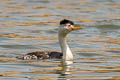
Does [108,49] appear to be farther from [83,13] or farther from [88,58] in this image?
[83,13]

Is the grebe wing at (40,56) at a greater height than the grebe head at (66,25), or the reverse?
the grebe head at (66,25)

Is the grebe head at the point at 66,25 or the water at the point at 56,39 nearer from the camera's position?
the water at the point at 56,39

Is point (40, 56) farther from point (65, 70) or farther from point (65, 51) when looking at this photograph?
point (65, 70)

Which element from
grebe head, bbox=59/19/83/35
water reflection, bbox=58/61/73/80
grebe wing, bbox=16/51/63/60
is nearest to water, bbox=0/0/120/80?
water reflection, bbox=58/61/73/80

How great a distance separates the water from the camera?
43.7 feet

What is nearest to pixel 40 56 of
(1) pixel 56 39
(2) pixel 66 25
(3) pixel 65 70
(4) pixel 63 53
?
(4) pixel 63 53

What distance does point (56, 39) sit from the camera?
20219mm

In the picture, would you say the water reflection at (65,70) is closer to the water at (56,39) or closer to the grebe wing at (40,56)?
the water at (56,39)

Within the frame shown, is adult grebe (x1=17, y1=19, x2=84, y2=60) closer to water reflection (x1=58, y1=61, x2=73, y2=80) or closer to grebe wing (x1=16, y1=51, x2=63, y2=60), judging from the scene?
grebe wing (x1=16, y1=51, x2=63, y2=60)

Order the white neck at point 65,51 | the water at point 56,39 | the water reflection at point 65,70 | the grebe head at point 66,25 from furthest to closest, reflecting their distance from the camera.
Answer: the white neck at point 65,51
the grebe head at point 66,25
the water at point 56,39
the water reflection at point 65,70

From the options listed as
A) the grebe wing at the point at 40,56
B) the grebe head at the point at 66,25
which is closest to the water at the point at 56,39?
the grebe wing at the point at 40,56

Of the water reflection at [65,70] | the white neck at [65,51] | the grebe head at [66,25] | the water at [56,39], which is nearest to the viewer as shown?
the water reflection at [65,70]

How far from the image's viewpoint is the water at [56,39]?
13305 millimetres

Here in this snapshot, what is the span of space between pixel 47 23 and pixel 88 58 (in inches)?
311
